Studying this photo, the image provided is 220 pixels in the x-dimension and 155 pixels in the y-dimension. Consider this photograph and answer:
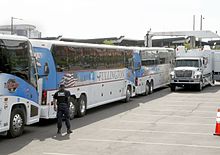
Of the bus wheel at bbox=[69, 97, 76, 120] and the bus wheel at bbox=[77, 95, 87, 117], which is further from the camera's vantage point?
the bus wheel at bbox=[77, 95, 87, 117]

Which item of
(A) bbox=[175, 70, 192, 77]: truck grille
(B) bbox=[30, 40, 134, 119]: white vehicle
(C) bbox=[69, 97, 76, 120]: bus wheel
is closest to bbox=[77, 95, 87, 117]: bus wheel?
(B) bbox=[30, 40, 134, 119]: white vehicle

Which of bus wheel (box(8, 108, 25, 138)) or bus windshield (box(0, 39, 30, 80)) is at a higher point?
bus windshield (box(0, 39, 30, 80))

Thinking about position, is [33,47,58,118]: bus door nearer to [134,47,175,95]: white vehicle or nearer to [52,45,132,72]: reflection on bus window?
[52,45,132,72]: reflection on bus window

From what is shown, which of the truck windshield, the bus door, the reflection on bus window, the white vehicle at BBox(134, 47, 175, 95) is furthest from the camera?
the truck windshield

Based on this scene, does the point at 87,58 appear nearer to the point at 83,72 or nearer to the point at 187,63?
the point at 83,72

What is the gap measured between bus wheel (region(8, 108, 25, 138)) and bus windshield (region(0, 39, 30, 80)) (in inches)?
43.1

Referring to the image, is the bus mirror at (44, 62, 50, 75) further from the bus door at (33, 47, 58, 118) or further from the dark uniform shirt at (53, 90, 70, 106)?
the dark uniform shirt at (53, 90, 70, 106)

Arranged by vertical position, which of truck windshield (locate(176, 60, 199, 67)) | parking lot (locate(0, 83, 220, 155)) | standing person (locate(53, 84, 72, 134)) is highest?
truck windshield (locate(176, 60, 199, 67))

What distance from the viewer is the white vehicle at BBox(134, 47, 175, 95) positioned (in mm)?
26875

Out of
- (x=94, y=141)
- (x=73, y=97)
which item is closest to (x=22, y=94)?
(x=94, y=141)

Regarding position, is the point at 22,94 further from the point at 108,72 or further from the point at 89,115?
the point at 108,72

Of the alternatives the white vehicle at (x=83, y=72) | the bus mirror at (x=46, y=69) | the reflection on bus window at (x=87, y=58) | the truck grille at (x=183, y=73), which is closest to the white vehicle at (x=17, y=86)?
the bus mirror at (x=46, y=69)

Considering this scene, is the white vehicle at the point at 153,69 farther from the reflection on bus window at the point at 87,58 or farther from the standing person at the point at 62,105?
the standing person at the point at 62,105

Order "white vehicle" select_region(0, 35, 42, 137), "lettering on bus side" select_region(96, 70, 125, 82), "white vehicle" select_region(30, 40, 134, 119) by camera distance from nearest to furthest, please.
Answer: "white vehicle" select_region(0, 35, 42, 137), "white vehicle" select_region(30, 40, 134, 119), "lettering on bus side" select_region(96, 70, 125, 82)
